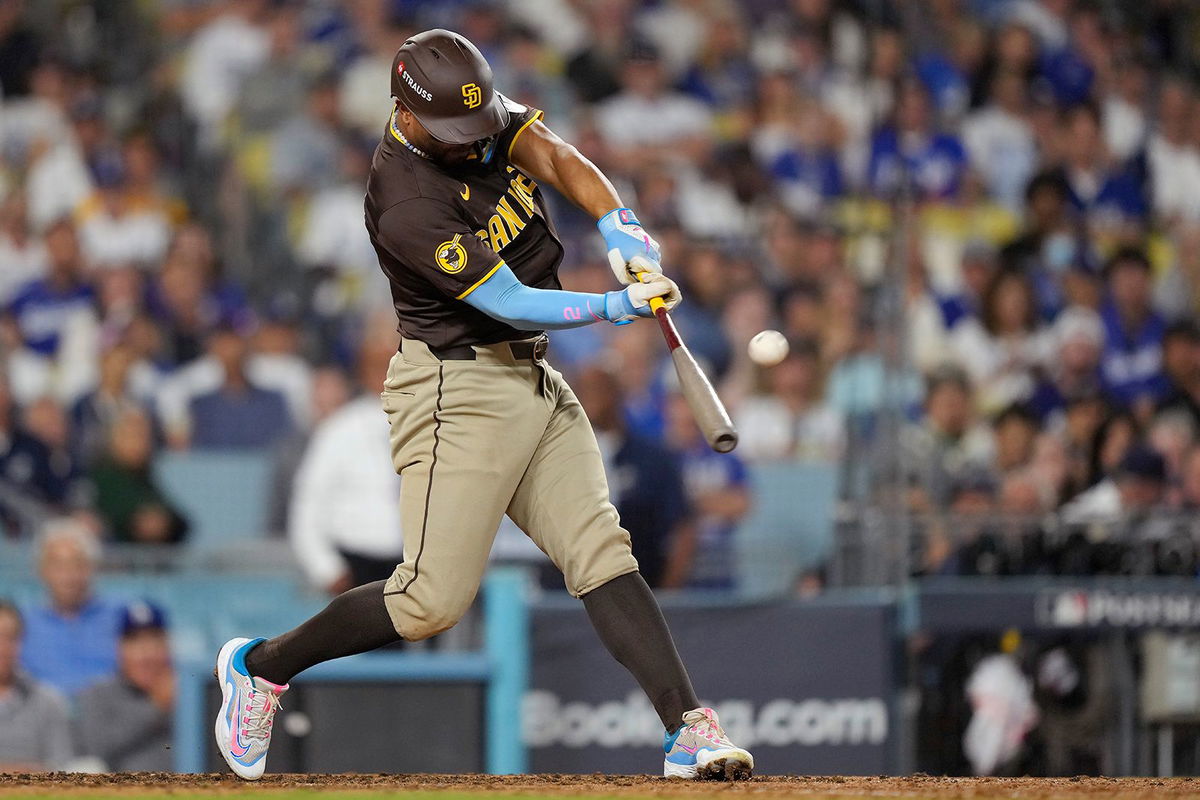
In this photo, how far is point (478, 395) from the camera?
388 centimetres

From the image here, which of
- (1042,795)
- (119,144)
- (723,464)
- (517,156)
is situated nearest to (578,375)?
(723,464)

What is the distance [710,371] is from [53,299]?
3605mm

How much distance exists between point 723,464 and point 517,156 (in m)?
4.21

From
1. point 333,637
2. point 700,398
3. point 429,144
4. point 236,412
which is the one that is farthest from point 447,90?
point 236,412

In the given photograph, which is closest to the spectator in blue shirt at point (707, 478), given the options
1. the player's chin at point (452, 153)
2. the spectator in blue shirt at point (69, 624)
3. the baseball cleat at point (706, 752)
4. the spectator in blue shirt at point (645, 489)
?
the spectator in blue shirt at point (645, 489)

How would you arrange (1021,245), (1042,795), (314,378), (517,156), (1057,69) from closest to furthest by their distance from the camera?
(1042,795) < (517,156) < (314,378) < (1021,245) < (1057,69)

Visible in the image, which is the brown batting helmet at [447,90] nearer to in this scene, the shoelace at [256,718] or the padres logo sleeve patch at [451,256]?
the padres logo sleeve patch at [451,256]

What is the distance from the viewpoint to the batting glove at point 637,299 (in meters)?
3.61

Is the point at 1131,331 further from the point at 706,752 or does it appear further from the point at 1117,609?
the point at 706,752

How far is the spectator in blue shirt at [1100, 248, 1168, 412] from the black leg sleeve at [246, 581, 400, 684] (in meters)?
6.21

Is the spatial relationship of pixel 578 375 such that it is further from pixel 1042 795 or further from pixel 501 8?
pixel 1042 795

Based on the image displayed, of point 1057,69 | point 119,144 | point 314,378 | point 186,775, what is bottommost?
point 186,775

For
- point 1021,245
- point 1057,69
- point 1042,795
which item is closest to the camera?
point 1042,795

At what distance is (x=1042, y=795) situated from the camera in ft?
11.8
